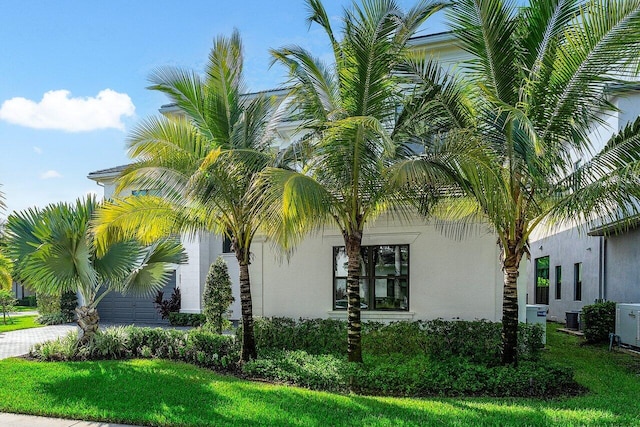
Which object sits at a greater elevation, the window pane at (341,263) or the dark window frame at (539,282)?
the window pane at (341,263)

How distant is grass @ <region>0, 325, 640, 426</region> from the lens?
6559mm

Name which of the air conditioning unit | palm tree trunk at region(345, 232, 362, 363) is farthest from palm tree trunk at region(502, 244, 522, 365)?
the air conditioning unit

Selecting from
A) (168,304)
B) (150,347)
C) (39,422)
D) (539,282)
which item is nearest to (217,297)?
(150,347)

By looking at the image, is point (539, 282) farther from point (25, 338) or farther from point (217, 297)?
point (25, 338)

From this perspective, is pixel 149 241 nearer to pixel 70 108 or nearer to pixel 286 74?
pixel 286 74

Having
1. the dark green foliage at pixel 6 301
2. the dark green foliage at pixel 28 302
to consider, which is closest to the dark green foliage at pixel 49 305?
the dark green foliage at pixel 6 301

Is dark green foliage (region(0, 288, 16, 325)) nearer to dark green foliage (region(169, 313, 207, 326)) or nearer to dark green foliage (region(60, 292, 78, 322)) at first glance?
dark green foliage (region(60, 292, 78, 322))

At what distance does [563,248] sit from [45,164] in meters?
20.6

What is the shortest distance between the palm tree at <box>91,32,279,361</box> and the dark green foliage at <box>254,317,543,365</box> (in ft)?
4.88

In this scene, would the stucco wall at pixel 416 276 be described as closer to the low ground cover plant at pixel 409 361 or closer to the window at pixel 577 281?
the low ground cover plant at pixel 409 361

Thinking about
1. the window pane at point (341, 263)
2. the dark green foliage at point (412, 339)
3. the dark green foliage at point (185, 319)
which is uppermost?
the window pane at point (341, 263)

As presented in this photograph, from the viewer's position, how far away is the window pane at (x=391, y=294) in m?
11.8

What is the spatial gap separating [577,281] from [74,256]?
18.7 metres

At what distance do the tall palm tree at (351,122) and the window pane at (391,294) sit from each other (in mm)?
2865
